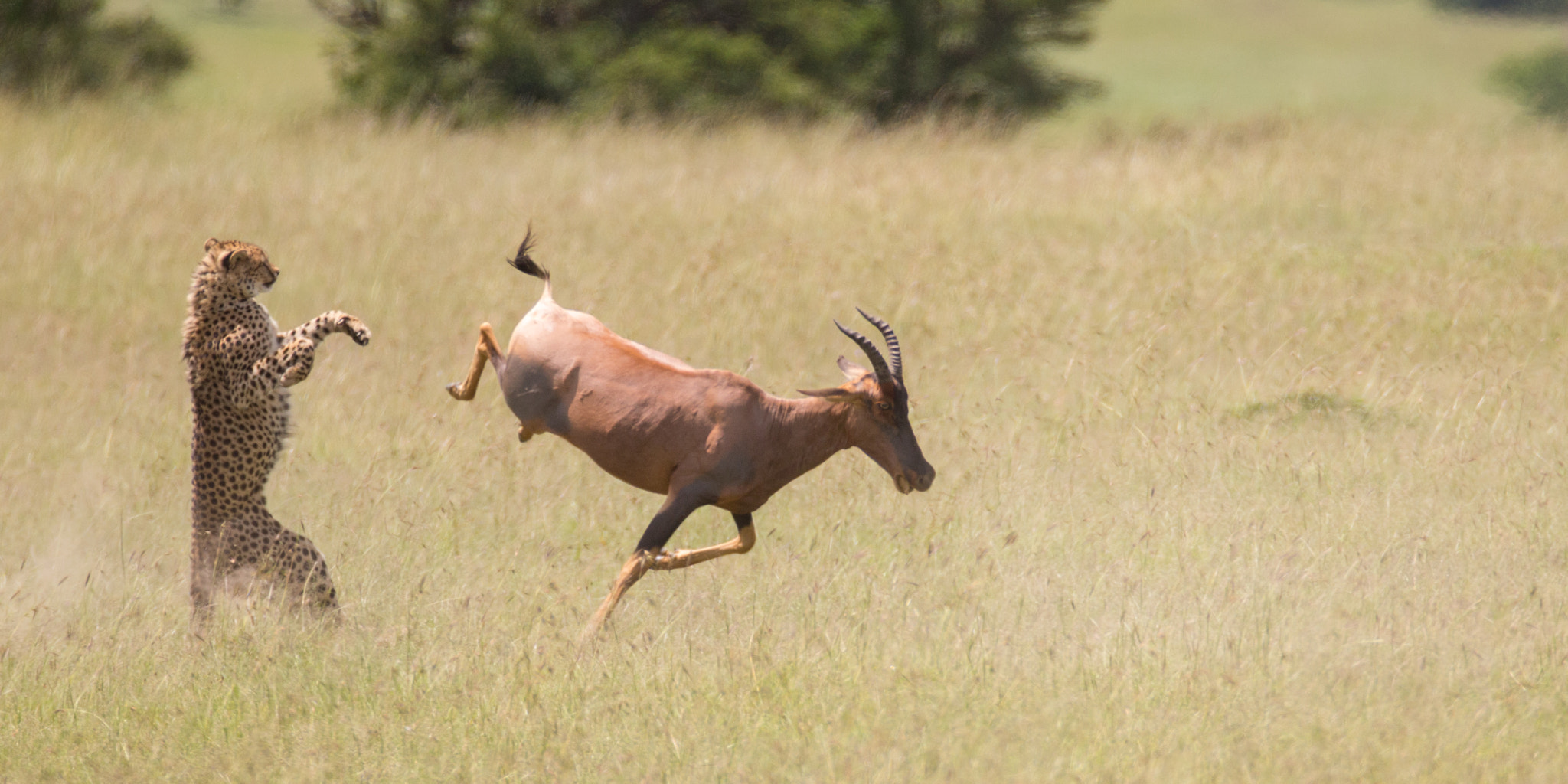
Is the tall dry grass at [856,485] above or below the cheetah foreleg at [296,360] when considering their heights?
below

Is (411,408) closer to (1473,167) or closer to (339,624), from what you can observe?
(339,624)


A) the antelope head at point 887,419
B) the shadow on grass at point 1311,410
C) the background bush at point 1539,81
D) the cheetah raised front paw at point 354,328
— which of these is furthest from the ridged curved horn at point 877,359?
the background bush at point 1539,81

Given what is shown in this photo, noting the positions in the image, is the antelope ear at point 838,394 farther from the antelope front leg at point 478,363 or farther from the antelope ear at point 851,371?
the antelope front leg at point 478,363

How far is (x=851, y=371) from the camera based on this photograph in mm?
5797

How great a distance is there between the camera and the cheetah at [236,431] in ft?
18.6

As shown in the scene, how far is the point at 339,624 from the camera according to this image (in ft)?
19.8

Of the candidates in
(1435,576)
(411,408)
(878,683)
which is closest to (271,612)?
(878,683)

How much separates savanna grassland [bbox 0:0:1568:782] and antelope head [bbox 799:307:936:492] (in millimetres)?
772

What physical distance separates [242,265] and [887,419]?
2487 millimetres

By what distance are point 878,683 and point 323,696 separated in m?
2.04

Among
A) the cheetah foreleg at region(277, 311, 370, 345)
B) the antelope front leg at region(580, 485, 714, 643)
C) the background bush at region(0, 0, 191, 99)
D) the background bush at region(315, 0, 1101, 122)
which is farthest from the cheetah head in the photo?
the background bush at region(0, 0, 191, 99)

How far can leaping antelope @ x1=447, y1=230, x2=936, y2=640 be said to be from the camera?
18.1ft

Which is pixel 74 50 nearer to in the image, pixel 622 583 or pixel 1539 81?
pixel 622 583

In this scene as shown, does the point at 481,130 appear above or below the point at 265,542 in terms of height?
below
